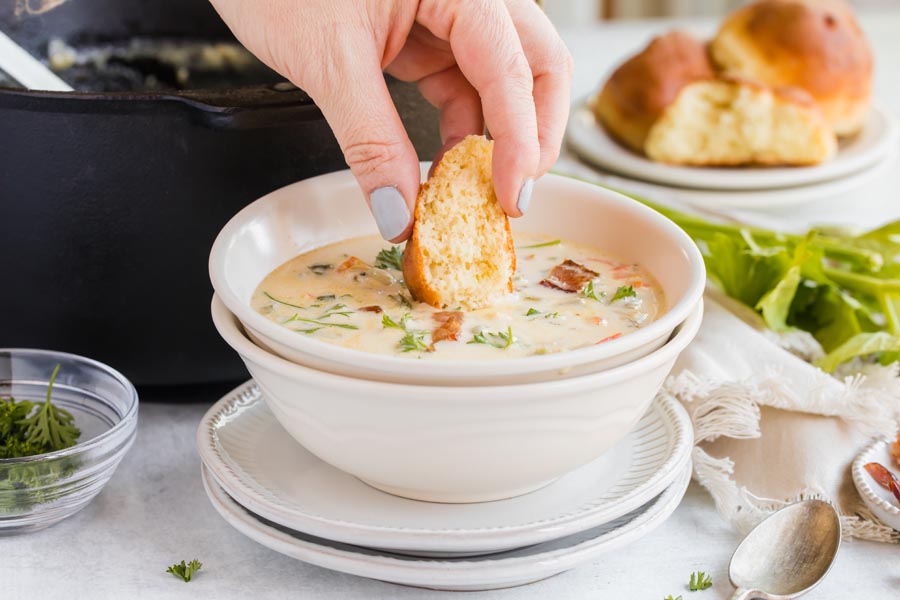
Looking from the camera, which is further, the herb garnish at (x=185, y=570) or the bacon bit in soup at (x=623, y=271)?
the bacon bit in soup at (x=623, y=271)

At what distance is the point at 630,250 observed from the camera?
132cm

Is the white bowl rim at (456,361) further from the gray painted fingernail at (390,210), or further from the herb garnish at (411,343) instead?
the gray painted fingernail at (390,210)

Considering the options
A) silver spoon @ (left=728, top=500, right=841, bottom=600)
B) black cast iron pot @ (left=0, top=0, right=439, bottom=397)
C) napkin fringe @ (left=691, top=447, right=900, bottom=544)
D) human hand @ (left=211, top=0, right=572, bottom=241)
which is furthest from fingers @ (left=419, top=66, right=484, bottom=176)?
silver spoon @ (left=728, top=500, right=841, bottom=600)

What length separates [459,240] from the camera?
121cm

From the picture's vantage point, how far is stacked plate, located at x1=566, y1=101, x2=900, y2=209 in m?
2.21

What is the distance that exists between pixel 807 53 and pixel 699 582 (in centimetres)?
163

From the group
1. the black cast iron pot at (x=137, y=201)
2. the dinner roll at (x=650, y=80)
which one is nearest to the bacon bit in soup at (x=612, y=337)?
the black cast iron pot at (x=137, y=201)

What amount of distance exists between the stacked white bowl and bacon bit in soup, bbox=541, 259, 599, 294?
3.9 inches

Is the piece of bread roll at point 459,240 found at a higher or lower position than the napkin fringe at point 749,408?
higher

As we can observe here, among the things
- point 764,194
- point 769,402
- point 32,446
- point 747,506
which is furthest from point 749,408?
point 764,194

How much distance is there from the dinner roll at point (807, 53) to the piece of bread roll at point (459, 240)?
1418 mm

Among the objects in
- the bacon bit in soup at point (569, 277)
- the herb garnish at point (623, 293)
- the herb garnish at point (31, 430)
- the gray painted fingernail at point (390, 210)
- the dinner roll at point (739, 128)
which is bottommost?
the dinner roll at point (739, 128)

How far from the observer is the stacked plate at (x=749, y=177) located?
2213 mm

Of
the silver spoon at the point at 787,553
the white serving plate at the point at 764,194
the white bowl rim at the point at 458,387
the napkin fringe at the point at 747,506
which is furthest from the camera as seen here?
the white serving plate at the point at 764,194
